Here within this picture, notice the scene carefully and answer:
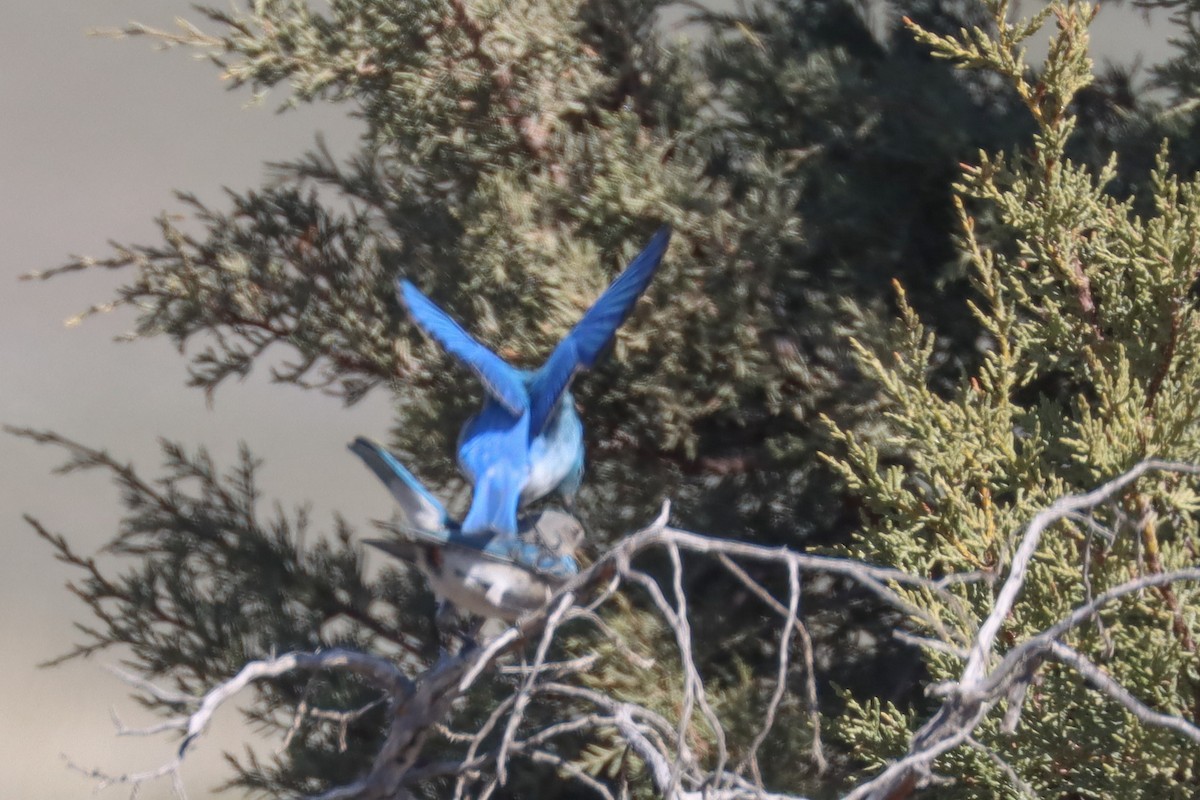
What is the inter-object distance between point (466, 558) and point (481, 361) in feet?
1.50

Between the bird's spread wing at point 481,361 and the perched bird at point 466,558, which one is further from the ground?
the bird's spread wing at point 481,361

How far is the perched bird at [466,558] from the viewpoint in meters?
2.01

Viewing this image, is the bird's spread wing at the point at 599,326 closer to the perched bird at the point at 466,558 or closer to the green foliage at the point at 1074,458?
the perched bird at the point at 466,558

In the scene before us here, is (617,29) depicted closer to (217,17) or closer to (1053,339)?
(217,17)

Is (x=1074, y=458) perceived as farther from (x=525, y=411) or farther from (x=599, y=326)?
(x=525, y=411)

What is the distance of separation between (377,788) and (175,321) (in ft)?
5.03

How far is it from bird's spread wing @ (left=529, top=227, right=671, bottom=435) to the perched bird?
0.29m

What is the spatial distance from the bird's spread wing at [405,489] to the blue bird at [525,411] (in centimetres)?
6

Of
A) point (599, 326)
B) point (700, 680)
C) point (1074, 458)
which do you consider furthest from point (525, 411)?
point (1074, 458)

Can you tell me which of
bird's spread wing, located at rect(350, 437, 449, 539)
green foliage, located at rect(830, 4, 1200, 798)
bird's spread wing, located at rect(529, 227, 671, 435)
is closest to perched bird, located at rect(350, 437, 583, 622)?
bird's spread wing, located at rect(350, 437, 449, 539)

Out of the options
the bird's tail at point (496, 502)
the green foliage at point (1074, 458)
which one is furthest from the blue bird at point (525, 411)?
the green foliage at point (1074, 458)

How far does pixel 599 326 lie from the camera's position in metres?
2.23

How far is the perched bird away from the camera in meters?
2.01

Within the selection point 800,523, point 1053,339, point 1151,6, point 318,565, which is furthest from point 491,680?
point 1151,6
